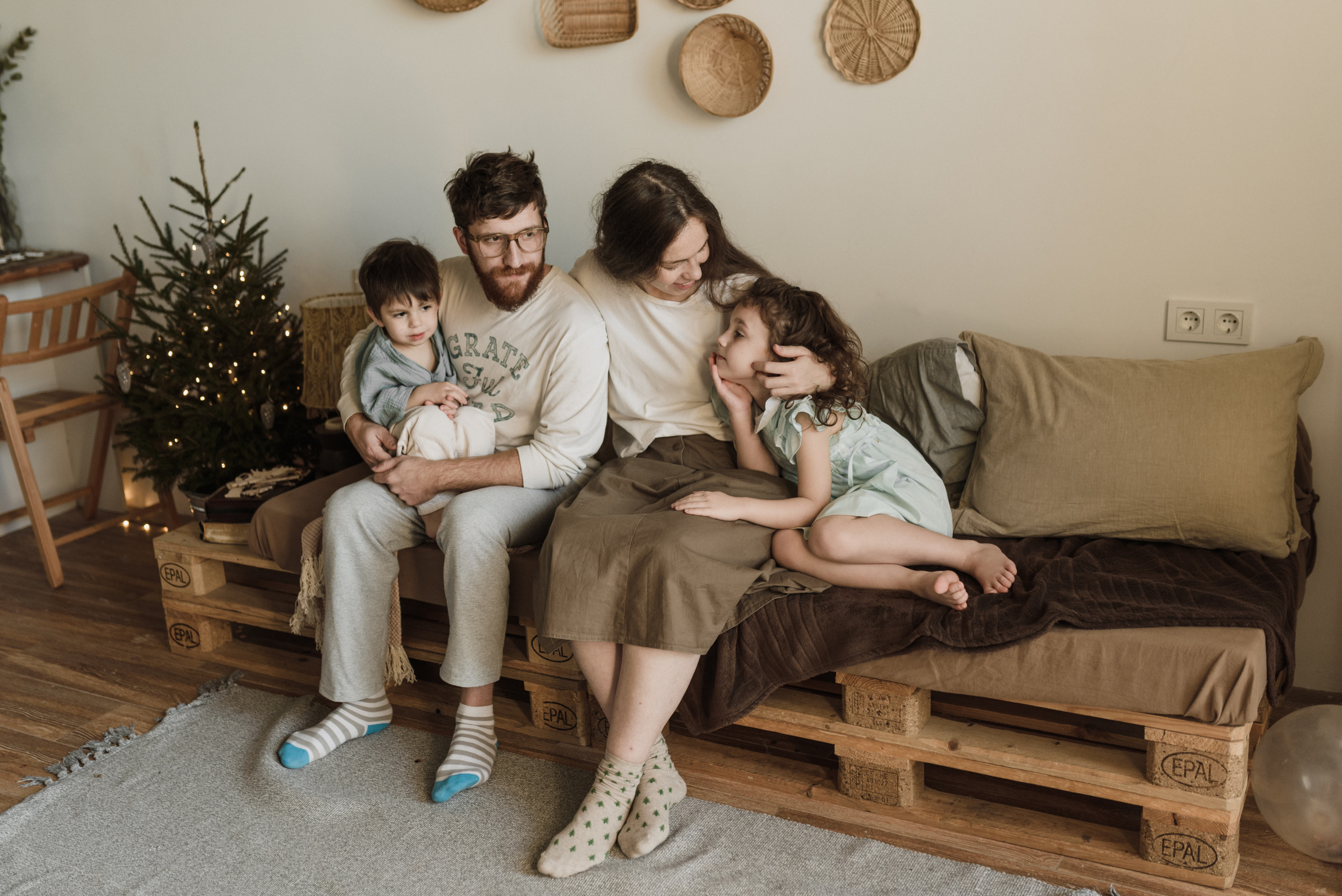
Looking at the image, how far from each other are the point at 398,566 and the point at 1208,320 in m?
1.79

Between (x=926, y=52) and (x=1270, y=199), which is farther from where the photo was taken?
(x=926, y=52)

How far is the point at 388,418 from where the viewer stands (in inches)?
90.4

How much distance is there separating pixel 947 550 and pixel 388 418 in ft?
4.00

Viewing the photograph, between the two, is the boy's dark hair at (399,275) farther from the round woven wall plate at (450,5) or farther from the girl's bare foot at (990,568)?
the girl's bare foot at (990,568)

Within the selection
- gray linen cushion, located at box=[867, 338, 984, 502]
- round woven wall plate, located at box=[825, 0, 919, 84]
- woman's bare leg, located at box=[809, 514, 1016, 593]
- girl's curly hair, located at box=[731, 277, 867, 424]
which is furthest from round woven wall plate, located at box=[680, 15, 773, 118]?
woman's bare leg, located at box=[809, 514, 1016, 593]

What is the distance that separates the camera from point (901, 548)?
1873 mm

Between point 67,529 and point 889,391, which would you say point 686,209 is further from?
point 67,529

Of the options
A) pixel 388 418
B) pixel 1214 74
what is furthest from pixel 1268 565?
pixel 388 418

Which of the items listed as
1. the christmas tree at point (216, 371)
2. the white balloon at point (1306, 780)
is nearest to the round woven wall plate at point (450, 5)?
the christmas tree at point (216, 371)

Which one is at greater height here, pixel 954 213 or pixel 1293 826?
pixel 954 213

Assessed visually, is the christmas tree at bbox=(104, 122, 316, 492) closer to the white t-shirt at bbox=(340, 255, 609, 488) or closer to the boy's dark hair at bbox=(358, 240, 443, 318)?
the white t-shirt at bbox=(340, 255, 609, 488)

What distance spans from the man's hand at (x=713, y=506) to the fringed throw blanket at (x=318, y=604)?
0.69 metres

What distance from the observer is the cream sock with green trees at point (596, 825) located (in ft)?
5.79

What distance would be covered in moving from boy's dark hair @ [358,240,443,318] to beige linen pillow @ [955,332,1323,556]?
1.21m
